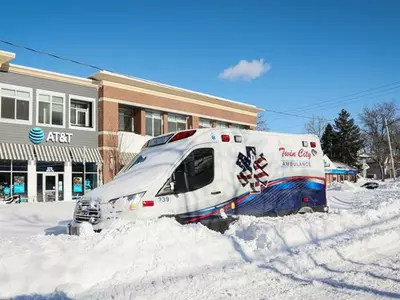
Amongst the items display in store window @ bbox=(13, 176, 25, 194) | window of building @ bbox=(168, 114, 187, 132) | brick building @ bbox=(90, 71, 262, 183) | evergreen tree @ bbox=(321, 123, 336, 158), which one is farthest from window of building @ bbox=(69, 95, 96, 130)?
evergreen tree @ bbox=(321, 123, 336, 158)

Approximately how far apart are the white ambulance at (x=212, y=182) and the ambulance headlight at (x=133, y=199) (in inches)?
0.7

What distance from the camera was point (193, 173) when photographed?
8500mm

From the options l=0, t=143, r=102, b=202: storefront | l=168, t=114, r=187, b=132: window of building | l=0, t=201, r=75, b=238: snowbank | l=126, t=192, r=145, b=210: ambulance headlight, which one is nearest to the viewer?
l=126, t=192, r=145, b=210: ambulance headlight

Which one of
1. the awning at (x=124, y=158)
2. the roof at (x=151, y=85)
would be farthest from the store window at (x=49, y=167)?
the roof at (x=151, y=85)

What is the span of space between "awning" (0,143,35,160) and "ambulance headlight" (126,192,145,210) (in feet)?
63.3

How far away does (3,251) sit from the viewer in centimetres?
580

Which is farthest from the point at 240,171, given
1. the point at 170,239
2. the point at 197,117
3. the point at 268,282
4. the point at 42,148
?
the point at 197,117

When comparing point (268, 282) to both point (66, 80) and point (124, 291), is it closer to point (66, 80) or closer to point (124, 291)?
point (124, 291)

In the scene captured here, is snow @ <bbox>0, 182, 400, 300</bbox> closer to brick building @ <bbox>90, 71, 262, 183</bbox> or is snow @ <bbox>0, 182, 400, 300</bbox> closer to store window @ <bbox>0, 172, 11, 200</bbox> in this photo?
store window @ <bbox>0, 172, 11, 200</bbox>

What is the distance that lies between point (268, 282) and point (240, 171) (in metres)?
3.89

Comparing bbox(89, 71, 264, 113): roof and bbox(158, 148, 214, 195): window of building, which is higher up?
bbox(89, 71, 264, 113): roof

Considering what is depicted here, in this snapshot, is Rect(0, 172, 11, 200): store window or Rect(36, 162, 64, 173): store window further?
Rect(36, 162, 64, 173): store window

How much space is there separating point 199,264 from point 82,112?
24571 mm

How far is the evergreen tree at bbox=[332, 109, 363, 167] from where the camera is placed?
238 feet
